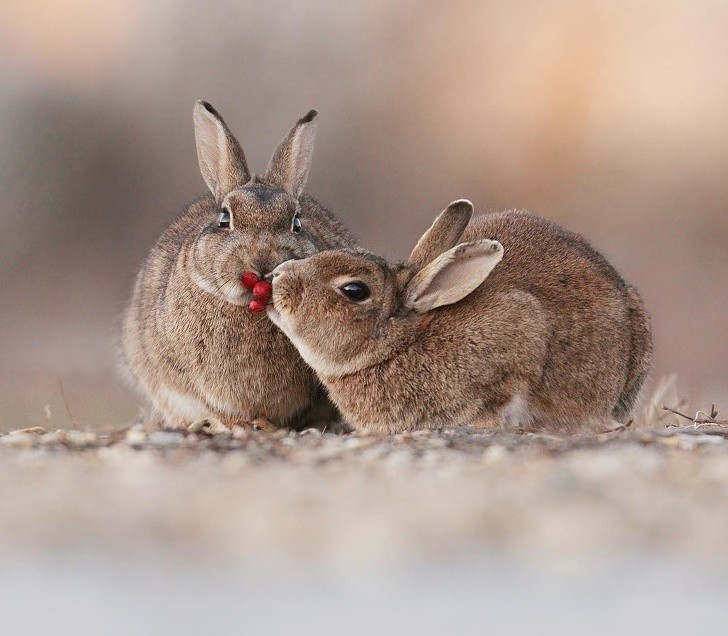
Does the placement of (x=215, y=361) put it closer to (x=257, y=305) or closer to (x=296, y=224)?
(x=257, y=305)

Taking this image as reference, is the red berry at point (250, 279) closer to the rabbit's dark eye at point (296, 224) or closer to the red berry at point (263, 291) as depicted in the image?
the red berry at point (263, 291)

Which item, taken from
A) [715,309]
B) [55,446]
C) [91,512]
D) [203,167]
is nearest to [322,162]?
[715,309]

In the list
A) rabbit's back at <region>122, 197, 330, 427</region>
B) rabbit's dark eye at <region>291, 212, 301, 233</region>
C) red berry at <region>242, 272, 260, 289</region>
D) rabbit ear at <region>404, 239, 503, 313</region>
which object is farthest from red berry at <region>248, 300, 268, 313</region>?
rabbit ear at <region>404, 239, 503, 313</region>

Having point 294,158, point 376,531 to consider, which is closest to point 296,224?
point 294,158

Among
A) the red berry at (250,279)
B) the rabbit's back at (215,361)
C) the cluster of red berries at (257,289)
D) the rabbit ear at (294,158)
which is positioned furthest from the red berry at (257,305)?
the rabbit ear at (294,158)

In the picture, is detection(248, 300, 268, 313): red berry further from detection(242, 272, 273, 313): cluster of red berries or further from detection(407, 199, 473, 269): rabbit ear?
detection(407, 199, 473, 269): rabbit ear
